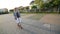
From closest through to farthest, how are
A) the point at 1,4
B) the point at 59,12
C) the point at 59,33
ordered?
the point at 59,33 → the point at 1,4 → the point at 59,12

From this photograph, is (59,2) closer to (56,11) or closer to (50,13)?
(56,11)

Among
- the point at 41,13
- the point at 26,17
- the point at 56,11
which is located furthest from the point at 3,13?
the point at 56,11

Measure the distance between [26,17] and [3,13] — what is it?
1.97 meters

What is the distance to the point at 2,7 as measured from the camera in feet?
26.7

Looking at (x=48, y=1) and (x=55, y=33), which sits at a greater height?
(x=48, y=1)

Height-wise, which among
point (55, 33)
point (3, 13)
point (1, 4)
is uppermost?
point (1, 4)

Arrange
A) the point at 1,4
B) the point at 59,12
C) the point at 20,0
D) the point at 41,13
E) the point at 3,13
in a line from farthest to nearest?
the point at 59,12, the point at 41,13, the point at 3,13, the point at 20,0, the point at 1,4

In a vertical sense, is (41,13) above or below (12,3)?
below

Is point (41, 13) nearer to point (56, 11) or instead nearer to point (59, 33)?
point (56, 11)

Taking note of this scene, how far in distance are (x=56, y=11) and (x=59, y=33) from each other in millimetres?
7399

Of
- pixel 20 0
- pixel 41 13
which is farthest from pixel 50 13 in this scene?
pixel 20 0

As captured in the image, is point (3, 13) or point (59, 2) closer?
point (3, 13)

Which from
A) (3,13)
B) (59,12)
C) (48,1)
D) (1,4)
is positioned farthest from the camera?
(48,1)

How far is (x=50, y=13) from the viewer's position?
1224 centimetres
